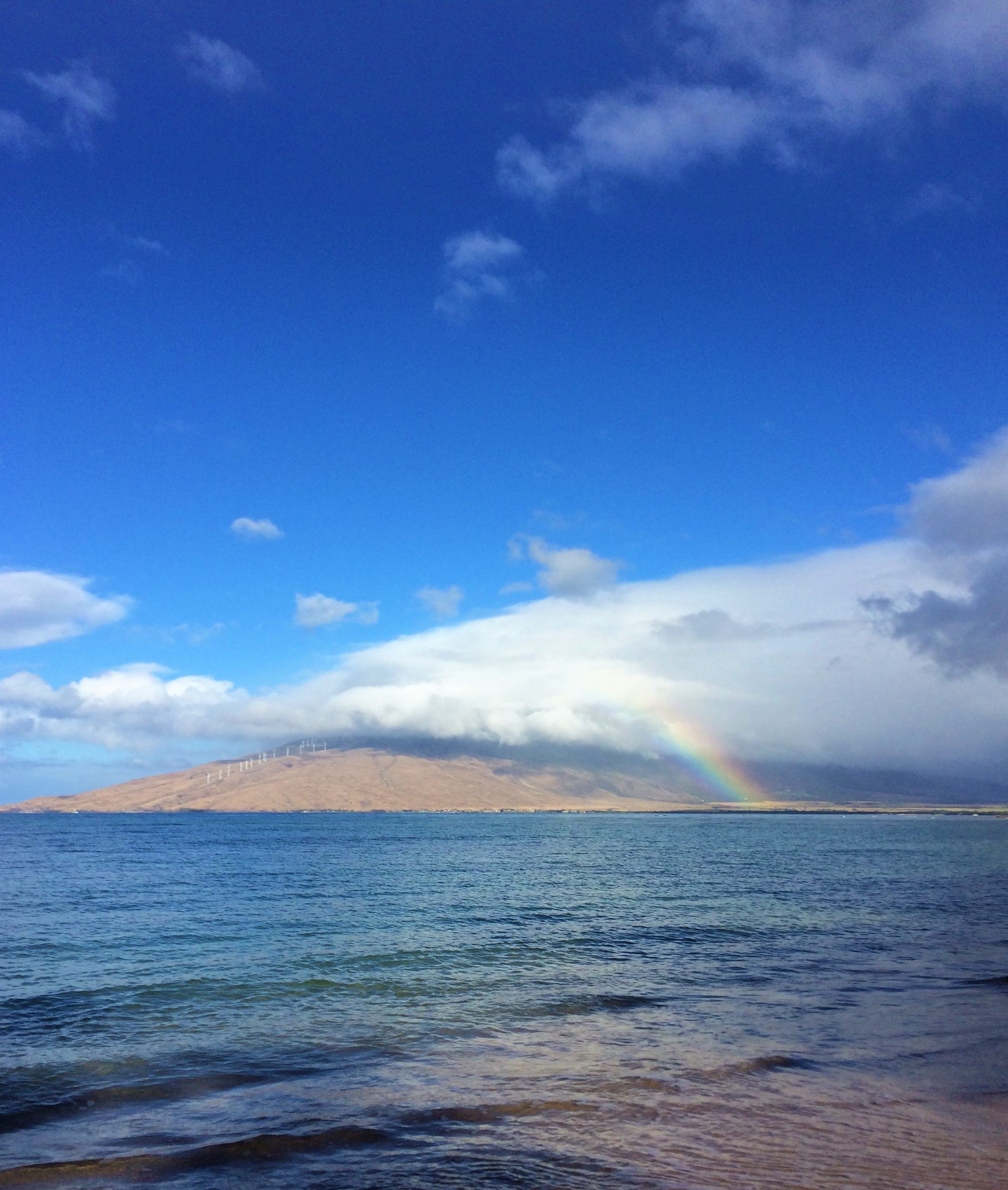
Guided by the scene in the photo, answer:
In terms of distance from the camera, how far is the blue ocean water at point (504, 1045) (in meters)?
14.2

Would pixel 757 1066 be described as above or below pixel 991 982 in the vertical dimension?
above

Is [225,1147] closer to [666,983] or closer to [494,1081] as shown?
[494,1081]

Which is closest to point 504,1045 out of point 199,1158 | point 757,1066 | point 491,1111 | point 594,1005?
point 491,1111

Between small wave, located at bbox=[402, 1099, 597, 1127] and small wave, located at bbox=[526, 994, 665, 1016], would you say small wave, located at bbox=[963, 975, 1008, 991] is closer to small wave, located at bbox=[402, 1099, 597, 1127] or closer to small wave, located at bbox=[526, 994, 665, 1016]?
small wave, located at bbox=[526, 994, 665, 1016]

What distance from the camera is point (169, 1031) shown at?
2320 cm

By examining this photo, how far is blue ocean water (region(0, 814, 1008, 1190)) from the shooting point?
14.2 metres

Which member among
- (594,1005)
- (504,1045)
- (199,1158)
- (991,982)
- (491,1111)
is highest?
(199,1158)

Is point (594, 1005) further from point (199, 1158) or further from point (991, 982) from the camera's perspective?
point (991, 982)

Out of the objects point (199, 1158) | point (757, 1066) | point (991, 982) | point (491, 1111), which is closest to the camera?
point (199, 1158)

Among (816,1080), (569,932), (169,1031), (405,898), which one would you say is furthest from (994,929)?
(169,1031)

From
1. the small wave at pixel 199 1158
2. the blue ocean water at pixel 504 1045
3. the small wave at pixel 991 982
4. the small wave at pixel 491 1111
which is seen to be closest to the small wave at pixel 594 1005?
the blue ocean water at pixel 504 1045

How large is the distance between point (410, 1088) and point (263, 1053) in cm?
530

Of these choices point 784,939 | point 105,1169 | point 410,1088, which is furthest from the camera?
point 784,939

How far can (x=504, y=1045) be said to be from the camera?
2148 cm
